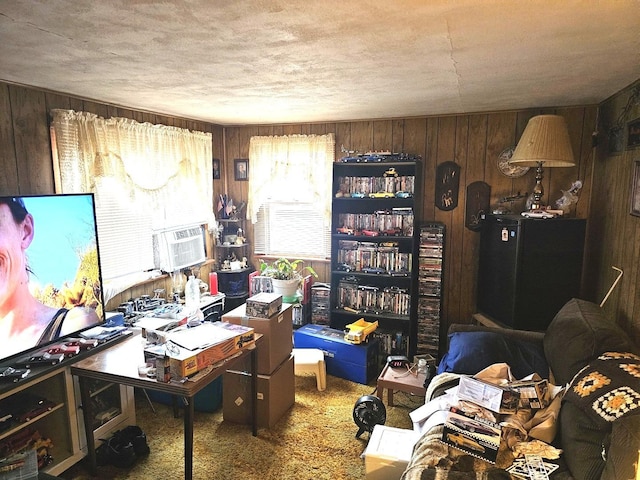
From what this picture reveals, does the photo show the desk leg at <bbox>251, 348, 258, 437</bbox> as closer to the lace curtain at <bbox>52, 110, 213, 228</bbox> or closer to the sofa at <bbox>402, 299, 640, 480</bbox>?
the sofa at <bbox>402, 299, 640, 480</bbox>

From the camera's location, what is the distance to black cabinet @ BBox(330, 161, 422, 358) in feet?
12.6

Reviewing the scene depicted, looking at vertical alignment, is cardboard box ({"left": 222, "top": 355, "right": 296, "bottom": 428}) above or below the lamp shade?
below

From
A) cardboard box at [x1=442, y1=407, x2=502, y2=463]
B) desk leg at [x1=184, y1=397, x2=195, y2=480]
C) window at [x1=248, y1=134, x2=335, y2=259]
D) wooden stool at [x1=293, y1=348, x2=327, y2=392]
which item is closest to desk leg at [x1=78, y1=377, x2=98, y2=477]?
desk leg at [x1=184, y1=397, x2=195, y2=480]

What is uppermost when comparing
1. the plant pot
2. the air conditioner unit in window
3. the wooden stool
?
the air conditioner unit in window

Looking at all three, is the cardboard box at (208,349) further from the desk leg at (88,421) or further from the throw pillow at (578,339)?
the throw pillow at (578,339)

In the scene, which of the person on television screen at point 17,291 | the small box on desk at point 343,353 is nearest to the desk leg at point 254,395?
the small box on desk at point 343,353

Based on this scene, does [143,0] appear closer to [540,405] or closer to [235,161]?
[540,405]

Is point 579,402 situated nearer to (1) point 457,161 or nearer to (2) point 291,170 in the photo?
(1) point 457,161

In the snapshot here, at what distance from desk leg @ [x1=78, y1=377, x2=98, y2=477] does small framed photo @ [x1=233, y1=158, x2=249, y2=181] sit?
2.78 m

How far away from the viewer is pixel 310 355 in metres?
3.45

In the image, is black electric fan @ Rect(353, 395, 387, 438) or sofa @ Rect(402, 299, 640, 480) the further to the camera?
black electric fan @ Rect(353, 395, 387, 438)

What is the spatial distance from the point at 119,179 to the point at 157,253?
0.78 meters

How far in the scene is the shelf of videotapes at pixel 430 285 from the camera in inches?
147

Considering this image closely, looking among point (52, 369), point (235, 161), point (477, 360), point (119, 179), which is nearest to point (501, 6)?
point (477, 360)
